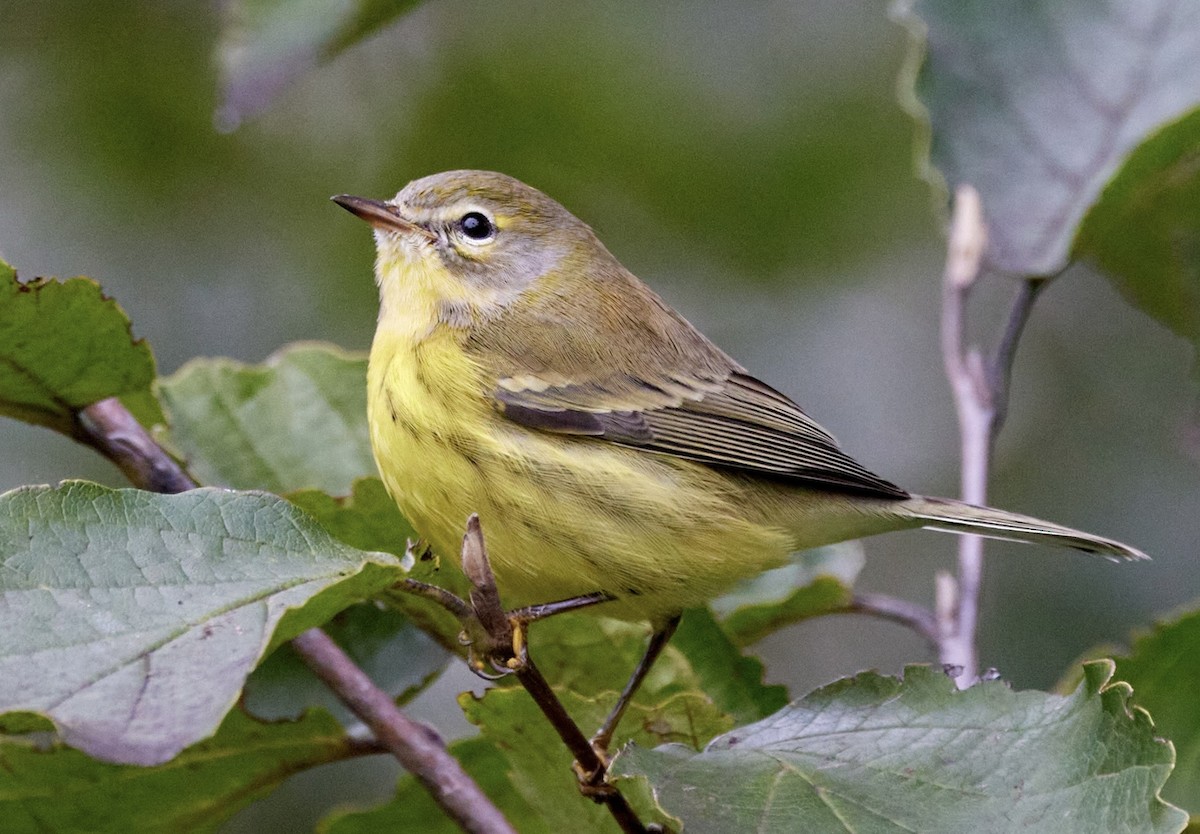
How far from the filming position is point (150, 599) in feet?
5.31

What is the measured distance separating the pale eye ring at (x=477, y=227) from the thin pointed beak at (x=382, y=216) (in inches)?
3.3

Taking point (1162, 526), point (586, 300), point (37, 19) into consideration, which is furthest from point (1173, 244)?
point (37, 19)

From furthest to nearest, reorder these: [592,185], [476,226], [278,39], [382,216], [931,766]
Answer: [592,185] < [476,226] < [382,216] < [278,39] < [931,766]

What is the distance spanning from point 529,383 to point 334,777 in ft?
8.07

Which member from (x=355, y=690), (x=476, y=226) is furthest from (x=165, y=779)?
(x=476, y=226)

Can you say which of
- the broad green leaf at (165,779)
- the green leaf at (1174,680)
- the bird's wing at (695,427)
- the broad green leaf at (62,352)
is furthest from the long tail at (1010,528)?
the broad green leaf at (62,352)

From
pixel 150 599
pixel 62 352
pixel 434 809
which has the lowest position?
pixel 434 809

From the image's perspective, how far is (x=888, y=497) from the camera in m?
2.96

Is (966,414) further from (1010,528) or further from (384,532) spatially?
(384,532)

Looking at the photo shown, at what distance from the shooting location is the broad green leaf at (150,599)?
1.45 m

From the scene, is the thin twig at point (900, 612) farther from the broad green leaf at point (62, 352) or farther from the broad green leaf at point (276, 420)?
the broad green leaf at point (62, 352)

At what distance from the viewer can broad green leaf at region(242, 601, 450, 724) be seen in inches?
97.0

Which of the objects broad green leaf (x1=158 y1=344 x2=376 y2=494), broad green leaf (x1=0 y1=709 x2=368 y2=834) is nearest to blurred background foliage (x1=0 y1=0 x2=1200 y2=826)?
broad green leaf (x1=158 y1=344 x2=376 y2=494)

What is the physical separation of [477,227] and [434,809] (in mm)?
1415
